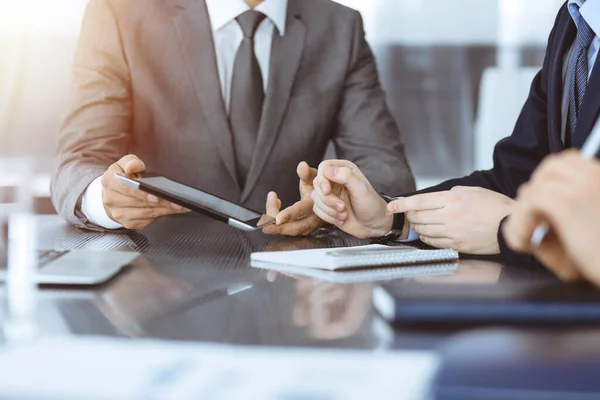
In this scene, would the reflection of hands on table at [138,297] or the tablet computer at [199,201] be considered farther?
the tablet computer at [199,201]

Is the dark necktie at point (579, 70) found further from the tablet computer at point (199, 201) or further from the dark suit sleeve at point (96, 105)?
the dark suit sleeve at point (96, 105)

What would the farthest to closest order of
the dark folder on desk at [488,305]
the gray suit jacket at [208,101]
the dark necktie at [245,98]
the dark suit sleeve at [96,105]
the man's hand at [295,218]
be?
the dark necktie at [245,98] → the gray suit jacket at [208,101] → the dark suit sleeve at [96,105] → the man's hand at [295,218] → the dark folder on desk at [488,305]

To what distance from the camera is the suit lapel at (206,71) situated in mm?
2049

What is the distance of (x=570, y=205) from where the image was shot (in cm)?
64

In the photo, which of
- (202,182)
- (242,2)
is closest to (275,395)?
(202,182)

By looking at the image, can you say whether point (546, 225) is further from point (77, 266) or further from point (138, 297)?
point (77, 266)

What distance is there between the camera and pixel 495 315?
0.63 meters

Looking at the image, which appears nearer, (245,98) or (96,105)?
(96,105)

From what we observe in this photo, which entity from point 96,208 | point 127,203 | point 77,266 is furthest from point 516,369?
point 96,208

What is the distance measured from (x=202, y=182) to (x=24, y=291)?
1272 millimetres

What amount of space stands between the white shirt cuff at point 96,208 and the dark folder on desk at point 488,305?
0.91 m

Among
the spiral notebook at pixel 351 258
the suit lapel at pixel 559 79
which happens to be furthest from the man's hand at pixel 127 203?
the suit lapel at pixel 559 79

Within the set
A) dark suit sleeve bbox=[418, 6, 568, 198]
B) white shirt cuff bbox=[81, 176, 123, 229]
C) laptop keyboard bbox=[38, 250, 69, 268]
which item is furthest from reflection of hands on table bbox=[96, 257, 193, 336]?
dark suit sleeve bbox=[418, 6, 568, 198]

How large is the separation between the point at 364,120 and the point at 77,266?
4.53 feet
